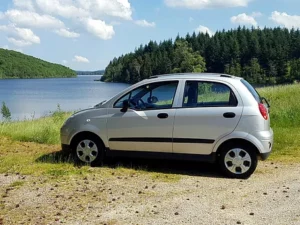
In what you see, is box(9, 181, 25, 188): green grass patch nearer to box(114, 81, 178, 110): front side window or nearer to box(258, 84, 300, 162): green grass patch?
box(114, 81, 178, 110): front side window

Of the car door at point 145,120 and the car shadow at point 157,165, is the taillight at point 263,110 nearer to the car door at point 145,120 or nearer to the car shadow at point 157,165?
the car shadow at point 157,165

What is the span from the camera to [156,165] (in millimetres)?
7820

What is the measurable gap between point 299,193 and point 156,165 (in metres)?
2.85

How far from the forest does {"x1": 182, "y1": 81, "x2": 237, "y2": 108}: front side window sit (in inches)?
3148

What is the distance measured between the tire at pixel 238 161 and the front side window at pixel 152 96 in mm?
1377

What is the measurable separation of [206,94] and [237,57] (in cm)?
10533

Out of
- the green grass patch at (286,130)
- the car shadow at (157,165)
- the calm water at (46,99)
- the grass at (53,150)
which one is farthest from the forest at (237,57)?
the car shadow at (157,165)

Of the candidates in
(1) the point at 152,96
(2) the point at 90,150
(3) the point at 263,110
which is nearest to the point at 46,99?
(2) the point at 90,150

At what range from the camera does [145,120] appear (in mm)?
7160

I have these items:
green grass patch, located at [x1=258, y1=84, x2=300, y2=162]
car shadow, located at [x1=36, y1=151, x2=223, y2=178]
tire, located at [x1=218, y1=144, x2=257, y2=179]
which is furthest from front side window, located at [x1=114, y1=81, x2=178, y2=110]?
green grass patch, located at [x1=258, y1=84, x2=300, y2=162]

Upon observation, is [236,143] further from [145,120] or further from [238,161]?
[145,120]

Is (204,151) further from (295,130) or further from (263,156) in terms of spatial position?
(295,130)

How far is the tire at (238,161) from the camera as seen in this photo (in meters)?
6.77

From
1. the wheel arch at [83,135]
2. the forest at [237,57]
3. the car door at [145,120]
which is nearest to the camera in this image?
the car door at [145,120]
